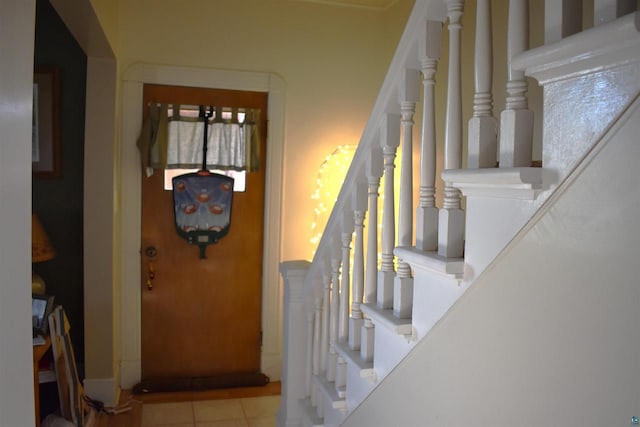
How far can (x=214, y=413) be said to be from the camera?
3490 millimetres

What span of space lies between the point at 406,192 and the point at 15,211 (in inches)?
35.7

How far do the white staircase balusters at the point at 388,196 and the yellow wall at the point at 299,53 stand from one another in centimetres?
241

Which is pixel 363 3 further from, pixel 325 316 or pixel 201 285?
pixel 325 316

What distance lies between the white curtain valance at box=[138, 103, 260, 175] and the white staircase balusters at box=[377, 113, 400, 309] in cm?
238

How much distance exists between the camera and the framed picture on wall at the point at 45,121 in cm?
339

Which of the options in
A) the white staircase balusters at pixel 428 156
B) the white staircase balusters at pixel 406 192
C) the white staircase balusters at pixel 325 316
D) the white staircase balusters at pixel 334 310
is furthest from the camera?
the white staircase balusters at pixel 325 316

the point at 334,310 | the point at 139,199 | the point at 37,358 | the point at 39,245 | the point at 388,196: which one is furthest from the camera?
Answer: the point at 139,199

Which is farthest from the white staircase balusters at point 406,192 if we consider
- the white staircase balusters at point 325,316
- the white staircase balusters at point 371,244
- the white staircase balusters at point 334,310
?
the white staircase balusters at point 325,316

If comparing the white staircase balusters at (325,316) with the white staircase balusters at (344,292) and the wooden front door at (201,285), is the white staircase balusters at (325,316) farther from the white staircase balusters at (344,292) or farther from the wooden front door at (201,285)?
the wooden front door at (201,285)

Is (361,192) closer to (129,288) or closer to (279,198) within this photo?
(279,198)

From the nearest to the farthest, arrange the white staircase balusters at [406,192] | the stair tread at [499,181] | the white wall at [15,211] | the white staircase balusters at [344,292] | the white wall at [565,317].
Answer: the white wall at [565,317]
the stair tread at [499,181]
the white wall at [15,211]
the white staircase balusters at [406,192]
the white staircase balusters at [344,292]

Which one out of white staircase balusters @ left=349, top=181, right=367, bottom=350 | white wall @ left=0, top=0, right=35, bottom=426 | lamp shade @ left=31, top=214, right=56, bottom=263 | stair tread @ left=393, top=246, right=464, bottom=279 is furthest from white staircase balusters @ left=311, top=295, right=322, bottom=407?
lamp shade @ left=31, top=214, right=56, bottom=263

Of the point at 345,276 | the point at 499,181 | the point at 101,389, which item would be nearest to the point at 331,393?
the point at 345,276

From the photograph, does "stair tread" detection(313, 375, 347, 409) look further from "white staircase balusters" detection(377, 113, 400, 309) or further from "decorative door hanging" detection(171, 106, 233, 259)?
"decorative door hanging" detection(171, 106, 233, 259)
